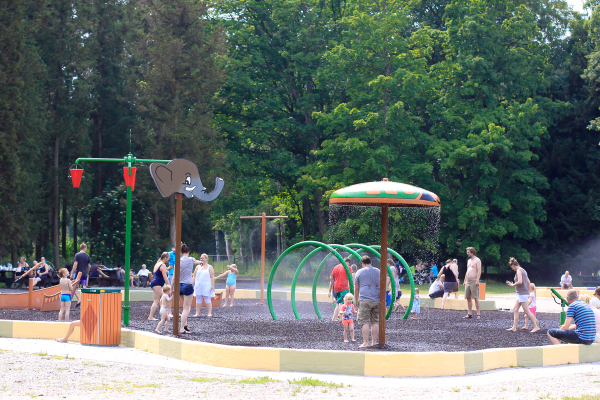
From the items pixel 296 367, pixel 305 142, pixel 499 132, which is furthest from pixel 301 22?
pixel 296 367

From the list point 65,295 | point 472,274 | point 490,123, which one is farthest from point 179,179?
point 490,123

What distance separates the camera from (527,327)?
15133 mm

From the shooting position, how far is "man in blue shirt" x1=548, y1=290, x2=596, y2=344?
11789 mm

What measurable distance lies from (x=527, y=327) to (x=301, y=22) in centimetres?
2960

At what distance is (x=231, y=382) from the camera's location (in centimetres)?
895

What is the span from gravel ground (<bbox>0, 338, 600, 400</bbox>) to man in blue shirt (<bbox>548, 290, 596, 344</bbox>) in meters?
0.69

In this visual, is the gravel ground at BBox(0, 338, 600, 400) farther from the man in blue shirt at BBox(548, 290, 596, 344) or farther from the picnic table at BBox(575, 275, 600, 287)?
the picnic table at BBox(575, 275, 600, 287)

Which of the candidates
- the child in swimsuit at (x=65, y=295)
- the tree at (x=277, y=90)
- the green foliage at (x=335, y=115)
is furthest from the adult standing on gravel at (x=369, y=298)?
the tree at (x=277, y=90)

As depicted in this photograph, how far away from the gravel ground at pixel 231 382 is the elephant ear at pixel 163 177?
3325 mm

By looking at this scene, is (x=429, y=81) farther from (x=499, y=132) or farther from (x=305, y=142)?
(x=305, y=142)

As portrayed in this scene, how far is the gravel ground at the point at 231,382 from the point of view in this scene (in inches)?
323

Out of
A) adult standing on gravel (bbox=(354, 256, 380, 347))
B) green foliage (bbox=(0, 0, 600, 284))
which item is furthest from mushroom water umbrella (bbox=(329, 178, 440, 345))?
green foliage (bbox=(0, 0, 600, 284))

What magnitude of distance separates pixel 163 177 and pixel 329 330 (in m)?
4.52

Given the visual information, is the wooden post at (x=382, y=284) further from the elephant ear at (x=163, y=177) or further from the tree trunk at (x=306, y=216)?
the tree trunk at (x=306, y=216)
